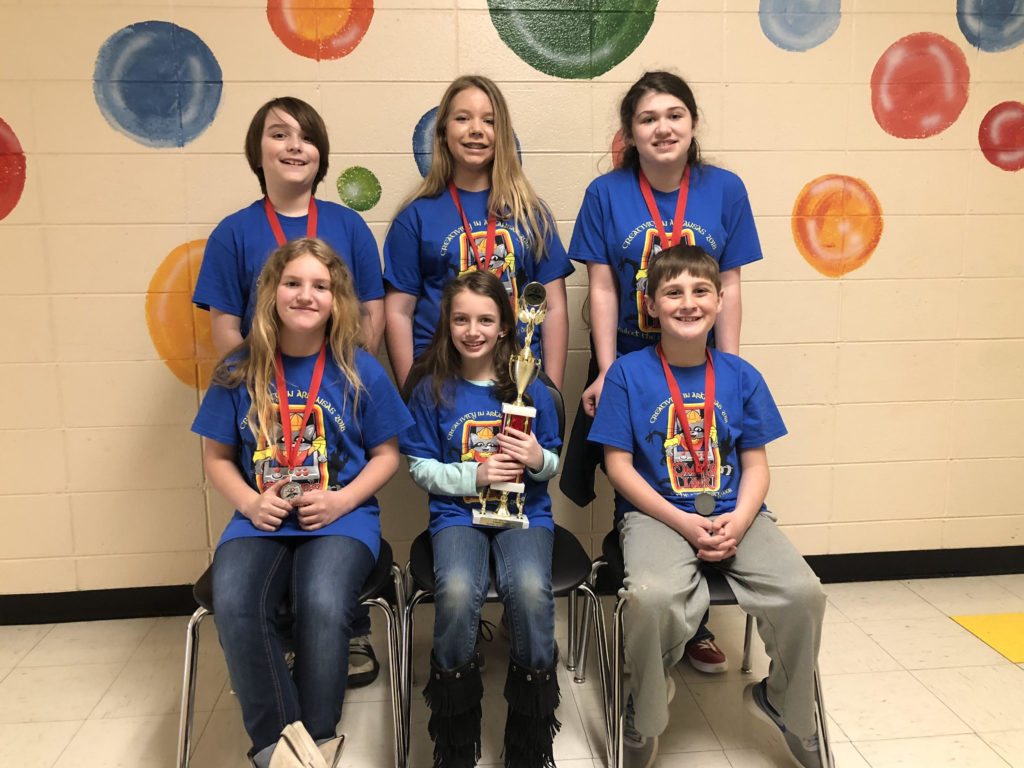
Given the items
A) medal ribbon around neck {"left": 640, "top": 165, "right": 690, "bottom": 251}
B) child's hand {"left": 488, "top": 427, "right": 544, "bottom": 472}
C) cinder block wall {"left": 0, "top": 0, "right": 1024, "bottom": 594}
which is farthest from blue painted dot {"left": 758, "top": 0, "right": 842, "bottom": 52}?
child's hand {"left": 488, "top": 427, "right": 544, "bottom": 472}

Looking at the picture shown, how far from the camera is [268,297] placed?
1.91m

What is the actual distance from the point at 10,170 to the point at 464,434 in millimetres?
1703

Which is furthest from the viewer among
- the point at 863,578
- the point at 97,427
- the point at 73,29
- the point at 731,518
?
the point at 863,578

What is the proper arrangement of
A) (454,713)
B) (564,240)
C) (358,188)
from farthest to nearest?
(564,240), (358,188), (454,713)

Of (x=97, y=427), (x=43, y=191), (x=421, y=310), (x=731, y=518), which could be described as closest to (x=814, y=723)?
(x=731, y=518)

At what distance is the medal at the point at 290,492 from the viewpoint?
1856mm

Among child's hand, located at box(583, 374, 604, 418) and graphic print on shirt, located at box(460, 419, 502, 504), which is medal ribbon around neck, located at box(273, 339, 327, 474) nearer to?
graphic print on shirt, located at box(460, 419, 502, 504)

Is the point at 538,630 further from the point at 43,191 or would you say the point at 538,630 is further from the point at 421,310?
the point at 43,191

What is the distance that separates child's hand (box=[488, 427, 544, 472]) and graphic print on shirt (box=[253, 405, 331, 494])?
1.41 ft

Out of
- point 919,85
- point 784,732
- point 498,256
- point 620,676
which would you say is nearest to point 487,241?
point 498,256

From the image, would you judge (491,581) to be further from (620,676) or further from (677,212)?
(677,212)

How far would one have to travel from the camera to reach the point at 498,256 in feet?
→ 7.31

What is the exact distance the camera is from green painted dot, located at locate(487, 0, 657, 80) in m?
2.53

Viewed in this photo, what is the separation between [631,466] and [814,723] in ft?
2.36
